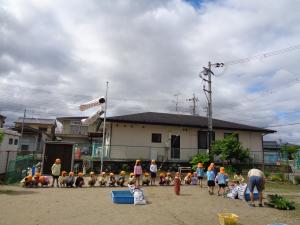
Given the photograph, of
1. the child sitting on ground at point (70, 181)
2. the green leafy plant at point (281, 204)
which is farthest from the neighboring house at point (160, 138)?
the green leafy plant at point (281, 204)

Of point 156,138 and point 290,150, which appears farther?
point 156,138

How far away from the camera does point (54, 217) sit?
7.42m

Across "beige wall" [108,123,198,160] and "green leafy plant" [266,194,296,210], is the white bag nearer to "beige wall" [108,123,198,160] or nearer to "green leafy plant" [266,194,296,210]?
"green leafy plant" [266,194,296,210]

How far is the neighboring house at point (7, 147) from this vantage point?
16.0 m

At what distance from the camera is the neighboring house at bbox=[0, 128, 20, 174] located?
1605 cm

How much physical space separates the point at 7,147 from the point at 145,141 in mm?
10701

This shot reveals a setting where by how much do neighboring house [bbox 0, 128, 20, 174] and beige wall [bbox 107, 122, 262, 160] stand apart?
7139 mm

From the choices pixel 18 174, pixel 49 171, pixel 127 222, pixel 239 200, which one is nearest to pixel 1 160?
pixel 18 174

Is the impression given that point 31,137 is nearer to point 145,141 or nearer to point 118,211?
point 145,141

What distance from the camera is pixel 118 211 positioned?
8.47m

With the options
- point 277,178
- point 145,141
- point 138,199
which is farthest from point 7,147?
point 277,178

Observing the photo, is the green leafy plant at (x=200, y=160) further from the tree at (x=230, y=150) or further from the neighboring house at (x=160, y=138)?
the neighboring house at (x=160, y=138)

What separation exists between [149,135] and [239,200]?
1352cm

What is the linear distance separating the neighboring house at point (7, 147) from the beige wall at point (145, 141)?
23.4 feet
